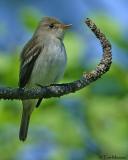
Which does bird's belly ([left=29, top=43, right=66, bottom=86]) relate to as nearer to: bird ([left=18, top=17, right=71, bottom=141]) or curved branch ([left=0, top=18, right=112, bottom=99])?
bird ([left=18, top=17, right=71, bottom=141])

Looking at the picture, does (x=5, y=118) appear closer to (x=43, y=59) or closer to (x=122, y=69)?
(x=122, y=69)

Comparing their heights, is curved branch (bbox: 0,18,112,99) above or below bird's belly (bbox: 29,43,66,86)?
above

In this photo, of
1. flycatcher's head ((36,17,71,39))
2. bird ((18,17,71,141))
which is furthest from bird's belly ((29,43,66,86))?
flycatcher's head ((36,17,71,39))

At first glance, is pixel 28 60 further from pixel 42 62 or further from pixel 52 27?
pixel 52 27

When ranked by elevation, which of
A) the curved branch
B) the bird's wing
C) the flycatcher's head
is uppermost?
the curved branch

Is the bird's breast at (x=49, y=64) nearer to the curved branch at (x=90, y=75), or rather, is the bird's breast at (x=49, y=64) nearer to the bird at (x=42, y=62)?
the bird at (x=42, y=62)

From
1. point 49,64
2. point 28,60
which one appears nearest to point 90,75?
point 49,64

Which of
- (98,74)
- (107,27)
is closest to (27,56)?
(107,27)

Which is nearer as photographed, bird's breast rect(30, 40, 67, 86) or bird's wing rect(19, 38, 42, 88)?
bird's breast rect(30, 40, 67, 86)

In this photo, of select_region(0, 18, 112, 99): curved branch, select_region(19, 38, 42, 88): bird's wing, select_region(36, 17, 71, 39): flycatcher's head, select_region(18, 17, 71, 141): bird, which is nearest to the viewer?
select_region(0, 18, 112, 99): curved branch

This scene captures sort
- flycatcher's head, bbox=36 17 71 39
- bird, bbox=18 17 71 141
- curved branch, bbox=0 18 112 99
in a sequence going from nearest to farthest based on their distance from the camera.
A: curved branch, bbox=0 18 112 99, bird, bbox=18 17 71 141, flycatcher's head, bbox=36 17 71 39
